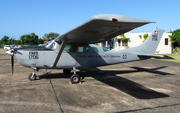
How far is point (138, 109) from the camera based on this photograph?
395 centimetres

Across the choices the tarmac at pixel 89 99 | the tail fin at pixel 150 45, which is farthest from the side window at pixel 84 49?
the tail fin at pixel 150 45

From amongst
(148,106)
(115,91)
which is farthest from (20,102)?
(148,106)

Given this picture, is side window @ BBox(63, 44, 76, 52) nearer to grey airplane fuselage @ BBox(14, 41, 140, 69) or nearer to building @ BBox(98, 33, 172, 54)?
grey airplane fuselage @ BBox(14, 41, 140, 69)

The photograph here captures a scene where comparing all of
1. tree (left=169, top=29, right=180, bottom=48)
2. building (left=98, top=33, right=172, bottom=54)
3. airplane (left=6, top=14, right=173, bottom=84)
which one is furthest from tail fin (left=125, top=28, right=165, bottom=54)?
tree (left=169, top=29, right=180, bottom=48)

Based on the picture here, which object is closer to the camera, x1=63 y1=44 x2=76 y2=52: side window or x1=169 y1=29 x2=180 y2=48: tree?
x1=63 y1=44 x2=76 y2=52: side window

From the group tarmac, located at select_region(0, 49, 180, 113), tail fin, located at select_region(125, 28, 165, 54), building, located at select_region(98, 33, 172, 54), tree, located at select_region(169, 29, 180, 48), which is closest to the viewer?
tarmac, located at select_region(0, 49, 180, 113)

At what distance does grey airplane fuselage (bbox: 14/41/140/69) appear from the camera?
686cm

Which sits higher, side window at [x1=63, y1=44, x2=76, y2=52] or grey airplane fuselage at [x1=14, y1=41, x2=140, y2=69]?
side window at [x1=63, y1=44, x2=76, y2=52]

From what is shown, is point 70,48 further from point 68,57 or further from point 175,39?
point 175,39

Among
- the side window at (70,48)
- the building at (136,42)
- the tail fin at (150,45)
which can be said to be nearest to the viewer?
the side window at (70,48)

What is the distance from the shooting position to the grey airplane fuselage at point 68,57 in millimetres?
6857

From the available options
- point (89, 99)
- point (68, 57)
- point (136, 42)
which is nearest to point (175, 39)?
point (136, 42)

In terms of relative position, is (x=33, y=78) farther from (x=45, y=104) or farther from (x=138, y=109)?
(x=138, y=109)

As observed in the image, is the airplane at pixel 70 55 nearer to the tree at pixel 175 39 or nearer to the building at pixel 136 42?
the building at pixel 136 42
